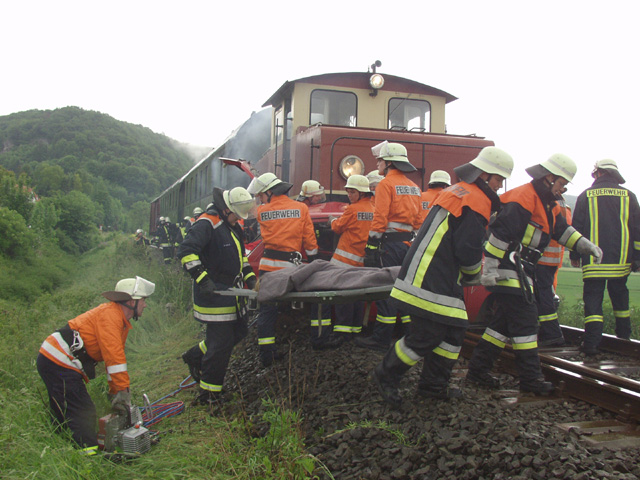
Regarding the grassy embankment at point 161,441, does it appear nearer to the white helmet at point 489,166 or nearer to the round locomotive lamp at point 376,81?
the white helmet at point 489,166

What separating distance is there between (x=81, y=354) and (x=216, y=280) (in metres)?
1.33

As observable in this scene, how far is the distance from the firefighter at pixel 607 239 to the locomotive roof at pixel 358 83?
3.86 m

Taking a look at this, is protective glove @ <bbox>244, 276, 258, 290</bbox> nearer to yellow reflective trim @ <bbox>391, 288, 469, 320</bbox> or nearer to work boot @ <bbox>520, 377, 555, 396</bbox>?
yellow reflective trim @ <bbox>391, 288, 469, 320</bbox>

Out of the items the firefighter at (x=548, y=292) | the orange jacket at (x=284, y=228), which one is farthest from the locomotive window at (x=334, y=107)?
the firefighter at (x=548, y=292)

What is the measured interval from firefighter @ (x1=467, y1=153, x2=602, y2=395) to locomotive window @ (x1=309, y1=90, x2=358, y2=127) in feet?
15.3

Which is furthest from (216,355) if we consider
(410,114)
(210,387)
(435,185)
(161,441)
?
(410,114)

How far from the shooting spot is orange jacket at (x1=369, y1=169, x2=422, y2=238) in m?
5.20

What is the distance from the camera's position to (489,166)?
3826 mm

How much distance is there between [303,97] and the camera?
27.2 ft

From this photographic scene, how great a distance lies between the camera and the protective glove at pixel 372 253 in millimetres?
5188

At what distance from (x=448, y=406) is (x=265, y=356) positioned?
2.18 m

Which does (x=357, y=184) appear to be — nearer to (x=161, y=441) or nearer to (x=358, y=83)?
(x=161, y=441)

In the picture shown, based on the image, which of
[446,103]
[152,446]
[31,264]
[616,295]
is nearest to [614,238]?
[616,295]

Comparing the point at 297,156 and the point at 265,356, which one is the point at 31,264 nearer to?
the point at 297,156
